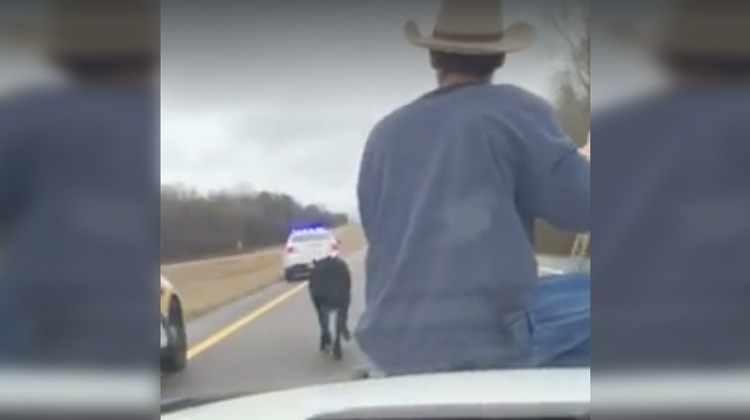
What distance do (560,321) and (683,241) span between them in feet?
1.18

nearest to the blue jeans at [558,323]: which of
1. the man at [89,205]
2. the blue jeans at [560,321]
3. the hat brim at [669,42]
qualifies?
the blue jeans at [560,321]

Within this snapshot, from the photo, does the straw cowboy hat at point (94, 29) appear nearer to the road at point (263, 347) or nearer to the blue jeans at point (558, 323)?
the road at point (263, 347)

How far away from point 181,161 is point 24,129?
0.60 ft

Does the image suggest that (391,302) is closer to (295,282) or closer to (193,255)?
(295,282)

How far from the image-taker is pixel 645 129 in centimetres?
153

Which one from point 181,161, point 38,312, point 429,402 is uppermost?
point 181,161

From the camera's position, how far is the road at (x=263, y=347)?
1.79 metres

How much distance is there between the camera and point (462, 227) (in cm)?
189

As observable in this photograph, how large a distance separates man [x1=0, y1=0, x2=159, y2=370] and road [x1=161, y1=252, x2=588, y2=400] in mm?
257

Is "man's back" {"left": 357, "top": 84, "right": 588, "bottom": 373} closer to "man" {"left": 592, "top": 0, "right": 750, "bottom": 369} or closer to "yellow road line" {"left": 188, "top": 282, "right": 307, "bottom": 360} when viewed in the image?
"yellow road line" {"left": 188, "top": 282, "right": 307, "bottom": 360}

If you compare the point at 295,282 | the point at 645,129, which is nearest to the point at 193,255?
the point at 295,282

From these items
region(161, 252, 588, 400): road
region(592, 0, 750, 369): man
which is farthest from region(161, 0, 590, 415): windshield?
region(592, 0, 750, 369): man

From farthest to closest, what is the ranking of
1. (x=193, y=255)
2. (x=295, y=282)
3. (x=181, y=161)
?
(x=295, y=282)
(x=193, y=255)
(x=181, y=161)

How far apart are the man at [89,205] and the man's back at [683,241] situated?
1.61 ft
